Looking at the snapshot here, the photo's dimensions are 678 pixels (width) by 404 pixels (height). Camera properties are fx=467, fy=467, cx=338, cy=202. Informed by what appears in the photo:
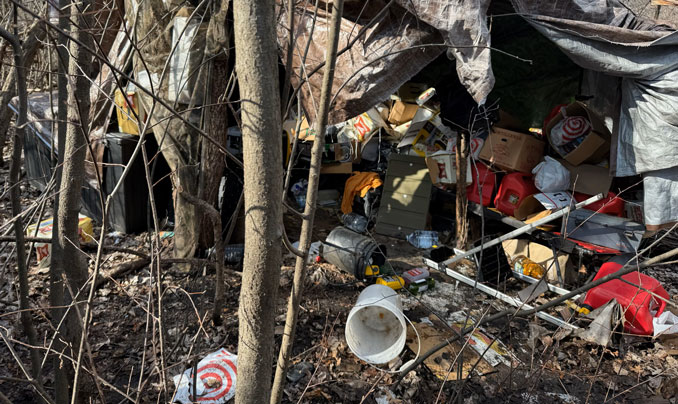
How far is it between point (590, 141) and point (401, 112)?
8.26 feet

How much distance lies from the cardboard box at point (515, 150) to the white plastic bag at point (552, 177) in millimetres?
212

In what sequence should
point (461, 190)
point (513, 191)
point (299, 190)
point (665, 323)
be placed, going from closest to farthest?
1. point (665, 323)
2. point (513, 191)
3. point (461, 190)
4. point (299, 190)

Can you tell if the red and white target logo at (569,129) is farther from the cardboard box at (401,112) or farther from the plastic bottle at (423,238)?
the plastic bottle at (423,238)

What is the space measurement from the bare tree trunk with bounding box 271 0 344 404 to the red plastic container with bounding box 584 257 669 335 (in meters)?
3.71

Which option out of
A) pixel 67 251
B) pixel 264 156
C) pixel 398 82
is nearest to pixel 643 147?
pixel 398 82

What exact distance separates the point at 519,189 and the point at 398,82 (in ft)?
8.19

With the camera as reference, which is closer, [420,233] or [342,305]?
[342,305]

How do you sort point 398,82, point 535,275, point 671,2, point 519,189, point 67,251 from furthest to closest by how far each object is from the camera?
1. point 671,2
2. point 519,189
3. point 535,275
4. point 398,82
5. point 67,251

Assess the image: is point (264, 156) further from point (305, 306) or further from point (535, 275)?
point (535, 275)

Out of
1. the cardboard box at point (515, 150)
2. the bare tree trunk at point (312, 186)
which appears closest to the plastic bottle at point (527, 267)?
the cardboard box at point (515, 150)

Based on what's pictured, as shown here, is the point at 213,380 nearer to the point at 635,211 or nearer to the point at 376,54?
the point at 376,54

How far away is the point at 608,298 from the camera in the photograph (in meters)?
4.49

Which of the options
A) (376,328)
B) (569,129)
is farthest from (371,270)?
(569,129)

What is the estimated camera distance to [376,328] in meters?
4.10
